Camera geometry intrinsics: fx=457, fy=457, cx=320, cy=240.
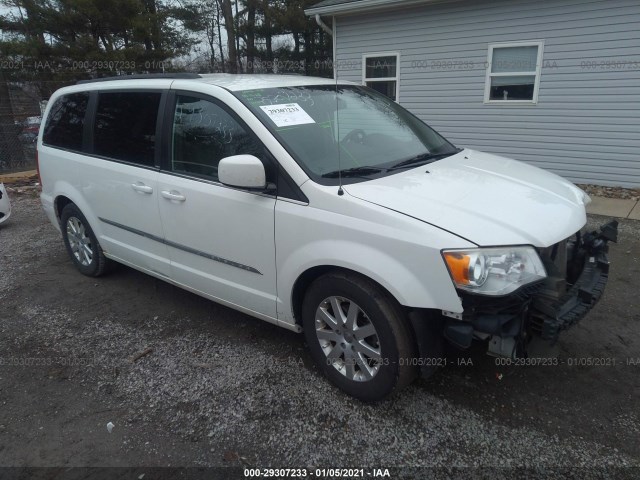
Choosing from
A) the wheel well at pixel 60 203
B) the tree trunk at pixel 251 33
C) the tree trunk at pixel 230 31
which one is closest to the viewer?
the wheel well at pixel 60 203

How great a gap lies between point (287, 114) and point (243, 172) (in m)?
0.59

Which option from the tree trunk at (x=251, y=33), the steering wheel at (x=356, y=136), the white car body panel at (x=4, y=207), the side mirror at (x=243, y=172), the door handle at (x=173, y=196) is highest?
the tree trunk at (x=251, y=33)

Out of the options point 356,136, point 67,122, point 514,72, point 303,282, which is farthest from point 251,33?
point 303,282

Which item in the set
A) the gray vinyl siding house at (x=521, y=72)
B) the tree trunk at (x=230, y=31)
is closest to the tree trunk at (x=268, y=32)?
the tree trunk at (x=230, y=31)

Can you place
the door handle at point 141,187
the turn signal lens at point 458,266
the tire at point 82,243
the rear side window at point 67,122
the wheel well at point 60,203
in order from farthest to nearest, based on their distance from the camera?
the wheel well at point 60,203 → the tire at point 82,243 → the rear side window at point 67,122 → the door handle at point 141,187 → the turn signal lens at point 458,266

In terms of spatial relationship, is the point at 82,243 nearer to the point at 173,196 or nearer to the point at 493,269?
the point at 173,196

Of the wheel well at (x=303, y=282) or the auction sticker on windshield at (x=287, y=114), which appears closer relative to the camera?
the wheel well at (x=303, y=282)

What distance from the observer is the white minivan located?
2.22m

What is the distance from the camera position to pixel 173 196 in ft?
10.5

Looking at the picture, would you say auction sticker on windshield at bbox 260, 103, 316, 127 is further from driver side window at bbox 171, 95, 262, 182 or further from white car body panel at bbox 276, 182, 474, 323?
white car body panel at bbox 276, 182, 474, 323

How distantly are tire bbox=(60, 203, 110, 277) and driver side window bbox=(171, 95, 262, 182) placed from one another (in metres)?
1.66

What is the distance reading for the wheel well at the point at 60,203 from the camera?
4508mm

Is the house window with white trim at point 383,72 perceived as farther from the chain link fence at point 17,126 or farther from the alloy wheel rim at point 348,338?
the alloy wheel rim at point 348,338

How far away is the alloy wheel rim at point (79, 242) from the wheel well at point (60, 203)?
0.55 ft
